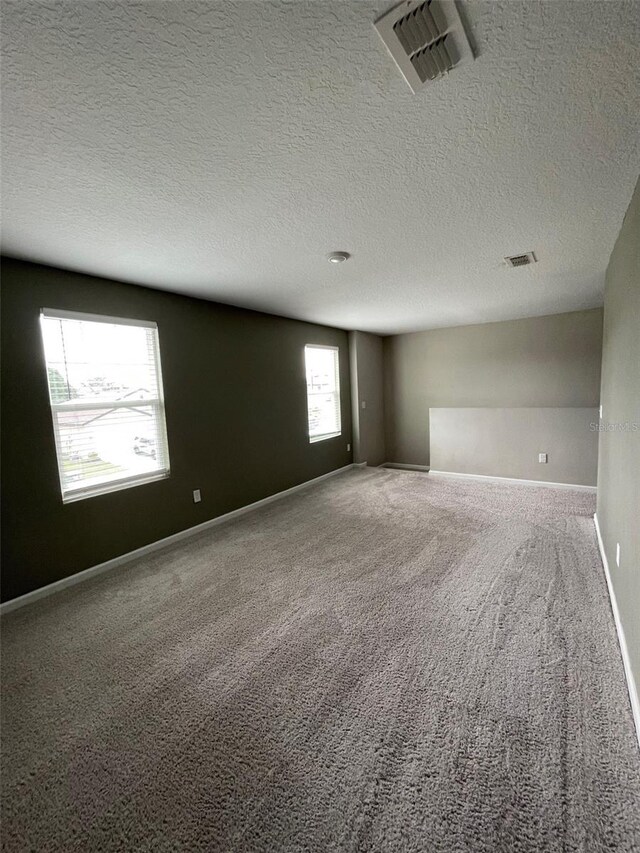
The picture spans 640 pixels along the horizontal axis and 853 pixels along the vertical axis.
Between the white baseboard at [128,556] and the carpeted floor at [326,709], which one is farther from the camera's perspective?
the white baseboard at [128,556]

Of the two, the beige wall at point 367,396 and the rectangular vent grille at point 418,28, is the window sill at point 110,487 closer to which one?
the rectangular vent grille at point 418,28

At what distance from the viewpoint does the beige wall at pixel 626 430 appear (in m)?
1.60

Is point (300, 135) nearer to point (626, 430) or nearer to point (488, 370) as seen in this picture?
point (626, 430)

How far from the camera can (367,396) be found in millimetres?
6305

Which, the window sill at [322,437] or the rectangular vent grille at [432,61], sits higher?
the rectangular vent grille at [432,61]

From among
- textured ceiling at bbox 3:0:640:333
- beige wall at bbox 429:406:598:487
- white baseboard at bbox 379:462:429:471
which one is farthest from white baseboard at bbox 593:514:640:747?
white baseboard at bbox 379:462:429:471

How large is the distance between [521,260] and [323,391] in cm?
326

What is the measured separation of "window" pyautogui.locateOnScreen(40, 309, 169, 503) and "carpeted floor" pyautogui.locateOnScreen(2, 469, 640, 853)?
2.77 ft

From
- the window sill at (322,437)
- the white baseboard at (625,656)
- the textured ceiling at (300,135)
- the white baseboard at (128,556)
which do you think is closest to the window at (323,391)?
the window sill at (322,437)

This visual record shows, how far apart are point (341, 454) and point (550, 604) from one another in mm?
3919

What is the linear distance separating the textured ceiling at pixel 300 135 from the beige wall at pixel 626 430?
0.30 metres

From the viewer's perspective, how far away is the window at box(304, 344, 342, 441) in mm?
5277

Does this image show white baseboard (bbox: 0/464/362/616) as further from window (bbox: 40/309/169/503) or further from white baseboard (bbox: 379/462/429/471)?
white baseboard (bbox: 379/462/429/471)

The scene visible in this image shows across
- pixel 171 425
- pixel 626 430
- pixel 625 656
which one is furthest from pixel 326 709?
pixel 171 425
